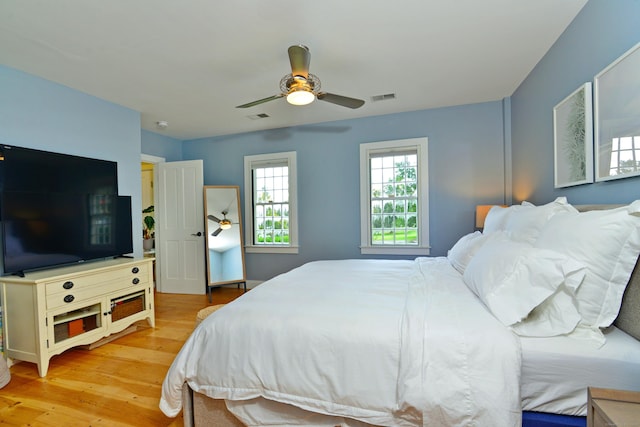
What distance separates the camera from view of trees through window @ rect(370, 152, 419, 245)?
390cm

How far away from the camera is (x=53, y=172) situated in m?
2.63

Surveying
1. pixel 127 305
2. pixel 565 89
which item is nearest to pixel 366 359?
pixel 565 89

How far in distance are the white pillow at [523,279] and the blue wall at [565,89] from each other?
0.74m

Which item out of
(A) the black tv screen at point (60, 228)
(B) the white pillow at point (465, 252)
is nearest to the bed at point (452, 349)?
(B) the white pillow at point (465, 252)

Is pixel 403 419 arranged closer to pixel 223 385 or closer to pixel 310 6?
pixel 223 385

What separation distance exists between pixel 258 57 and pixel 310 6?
761mm

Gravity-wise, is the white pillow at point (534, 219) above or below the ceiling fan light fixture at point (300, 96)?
below

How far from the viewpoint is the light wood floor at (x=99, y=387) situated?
1742 millimetres

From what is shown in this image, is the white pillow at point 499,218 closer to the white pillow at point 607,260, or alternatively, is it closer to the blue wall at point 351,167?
the white pillow at point 607,260

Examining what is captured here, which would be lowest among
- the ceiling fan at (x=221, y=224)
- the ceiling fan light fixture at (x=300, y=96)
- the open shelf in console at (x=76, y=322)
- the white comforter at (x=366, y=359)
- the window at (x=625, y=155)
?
the open shelf in console at (x=76, y=322)

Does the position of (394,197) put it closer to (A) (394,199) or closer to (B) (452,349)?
(A) (394,199)

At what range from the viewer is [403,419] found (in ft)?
3.79

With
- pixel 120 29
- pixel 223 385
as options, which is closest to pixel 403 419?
pixel 223 385

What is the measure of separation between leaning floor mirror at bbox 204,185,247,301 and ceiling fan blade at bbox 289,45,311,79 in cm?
279
